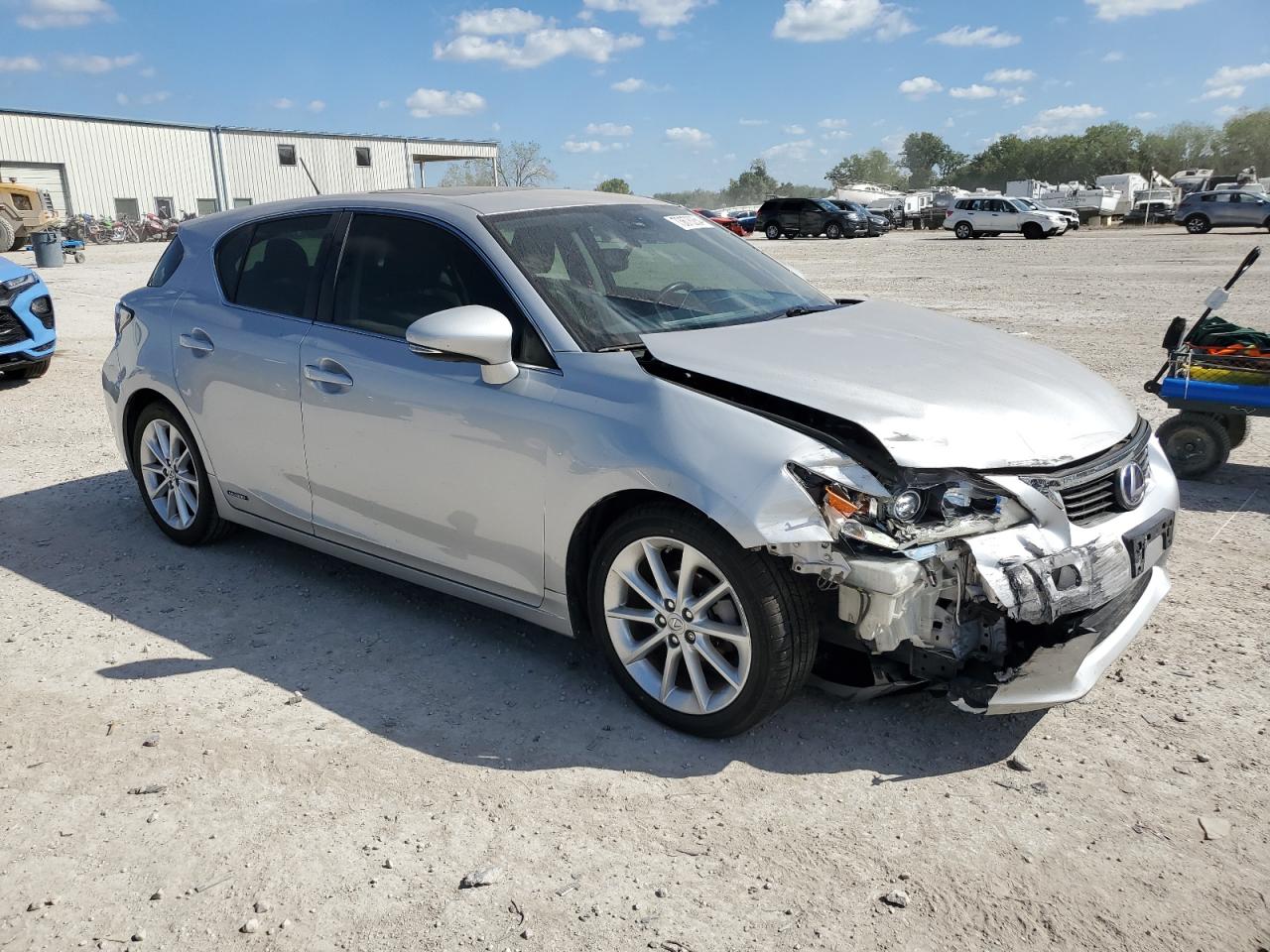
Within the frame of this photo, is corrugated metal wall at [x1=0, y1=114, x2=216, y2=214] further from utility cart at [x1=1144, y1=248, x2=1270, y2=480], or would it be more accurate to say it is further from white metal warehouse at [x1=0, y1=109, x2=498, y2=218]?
utility cart at [x1=1144, y1=248, x2=1270, y2=480]

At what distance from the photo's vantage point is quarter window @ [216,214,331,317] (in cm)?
455

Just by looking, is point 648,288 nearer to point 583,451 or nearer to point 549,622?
point 583,451

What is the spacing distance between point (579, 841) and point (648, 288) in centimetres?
211

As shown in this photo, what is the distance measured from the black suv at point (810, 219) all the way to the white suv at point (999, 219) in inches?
147

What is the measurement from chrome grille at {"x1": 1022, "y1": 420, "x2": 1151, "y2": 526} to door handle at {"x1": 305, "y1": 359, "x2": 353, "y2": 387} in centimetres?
259

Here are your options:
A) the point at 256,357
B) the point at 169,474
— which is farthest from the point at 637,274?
the point at 169,474

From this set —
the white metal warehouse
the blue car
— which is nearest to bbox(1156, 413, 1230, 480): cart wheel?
the blue car

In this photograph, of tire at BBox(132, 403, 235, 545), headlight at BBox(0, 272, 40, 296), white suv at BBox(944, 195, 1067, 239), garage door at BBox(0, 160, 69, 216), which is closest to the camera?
tire at BBox(132, 403, 235, 545)

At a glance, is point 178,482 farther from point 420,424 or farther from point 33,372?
point 33,372

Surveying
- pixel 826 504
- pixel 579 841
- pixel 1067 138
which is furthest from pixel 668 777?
pixel 1067 138

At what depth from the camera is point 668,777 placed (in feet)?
10.8

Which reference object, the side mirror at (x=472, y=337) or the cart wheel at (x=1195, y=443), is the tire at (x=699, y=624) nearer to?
the side mirror at (x=472, y=337)

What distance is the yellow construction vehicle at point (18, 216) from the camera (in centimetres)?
3166

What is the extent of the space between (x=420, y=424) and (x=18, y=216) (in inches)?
1395
